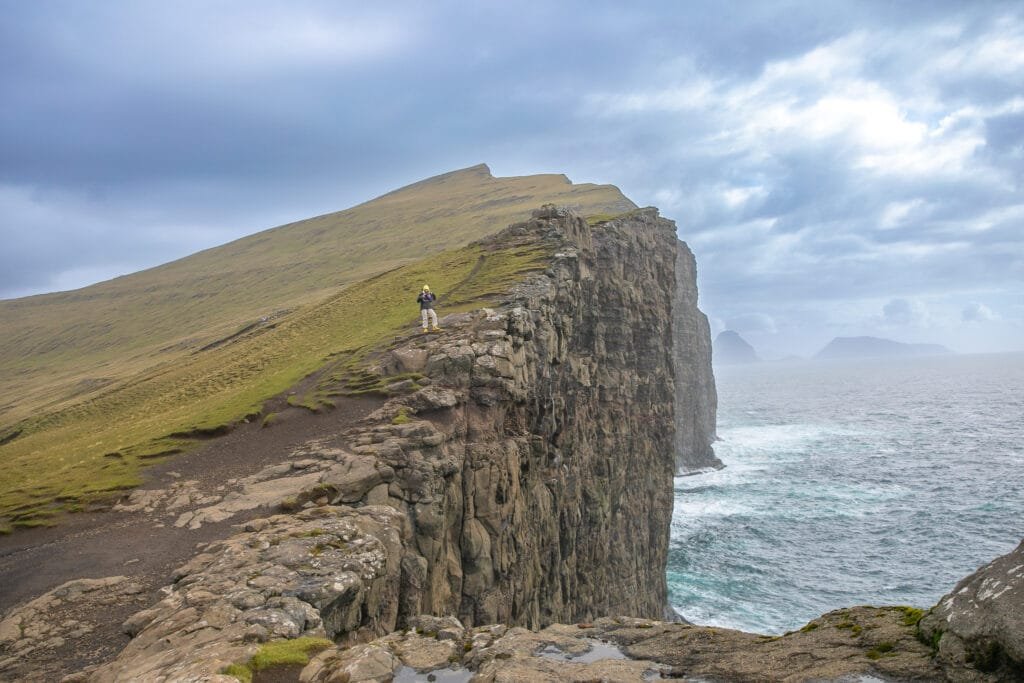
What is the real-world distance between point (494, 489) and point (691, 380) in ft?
360

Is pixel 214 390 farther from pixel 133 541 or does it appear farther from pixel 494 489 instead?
pixel 494 489

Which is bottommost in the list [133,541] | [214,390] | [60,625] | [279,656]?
[60,625]

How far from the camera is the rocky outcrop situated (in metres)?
8.39

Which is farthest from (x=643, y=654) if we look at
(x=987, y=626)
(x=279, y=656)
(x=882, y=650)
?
(x=279, y=656)

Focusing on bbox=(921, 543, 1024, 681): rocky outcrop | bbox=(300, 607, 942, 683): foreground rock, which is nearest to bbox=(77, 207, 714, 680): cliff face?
bbox=(300, 607, 942, 683): foreground rock

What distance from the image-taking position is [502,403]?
3534 cm

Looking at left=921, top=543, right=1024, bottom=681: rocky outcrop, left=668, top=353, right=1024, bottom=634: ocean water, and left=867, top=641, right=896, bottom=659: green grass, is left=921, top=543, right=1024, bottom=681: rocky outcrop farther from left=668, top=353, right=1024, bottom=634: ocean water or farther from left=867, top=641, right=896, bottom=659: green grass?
left=668, top=353, right=1024, bottom=634: ocean water

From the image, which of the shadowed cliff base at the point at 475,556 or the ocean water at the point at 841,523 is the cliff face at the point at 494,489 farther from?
the ocean water at the point at 841,523

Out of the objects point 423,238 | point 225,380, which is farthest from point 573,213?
point 423,238

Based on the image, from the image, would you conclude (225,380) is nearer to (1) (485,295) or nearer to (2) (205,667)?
(1) (485,295)

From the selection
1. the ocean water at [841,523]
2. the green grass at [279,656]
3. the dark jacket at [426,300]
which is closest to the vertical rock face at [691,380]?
the ocean water at [841,523]

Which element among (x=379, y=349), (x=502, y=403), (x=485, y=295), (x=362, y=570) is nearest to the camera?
(x=362, y=570)

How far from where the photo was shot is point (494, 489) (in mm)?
32750

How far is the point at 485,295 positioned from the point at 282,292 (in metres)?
142
